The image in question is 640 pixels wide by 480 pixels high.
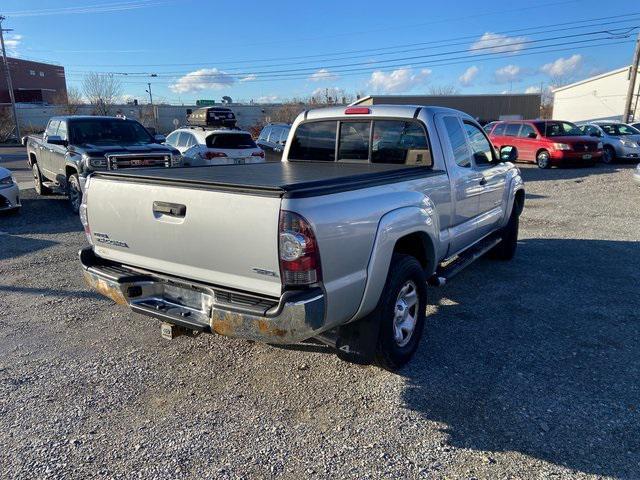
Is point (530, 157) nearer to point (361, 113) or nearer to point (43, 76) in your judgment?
point (361, 113)

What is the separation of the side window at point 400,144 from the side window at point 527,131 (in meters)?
16.0

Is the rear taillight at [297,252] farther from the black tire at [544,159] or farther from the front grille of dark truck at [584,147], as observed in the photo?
the front grille of dark truck at [584,147]

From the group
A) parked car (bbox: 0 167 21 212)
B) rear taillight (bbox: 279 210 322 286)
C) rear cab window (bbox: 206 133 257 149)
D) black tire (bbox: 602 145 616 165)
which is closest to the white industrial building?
black tire (bbox: 602 145 616 165)

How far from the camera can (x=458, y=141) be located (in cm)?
493

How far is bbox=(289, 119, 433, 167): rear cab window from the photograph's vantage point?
4.61 meters

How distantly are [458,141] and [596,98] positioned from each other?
48.1 metres

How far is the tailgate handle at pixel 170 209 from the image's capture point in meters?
3.10

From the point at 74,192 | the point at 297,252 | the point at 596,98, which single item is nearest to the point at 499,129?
the point at 74,192

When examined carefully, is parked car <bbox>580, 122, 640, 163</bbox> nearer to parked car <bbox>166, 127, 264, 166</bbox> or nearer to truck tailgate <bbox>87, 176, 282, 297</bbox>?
parked car <bbox>166, 127, 264, 166</bbox>

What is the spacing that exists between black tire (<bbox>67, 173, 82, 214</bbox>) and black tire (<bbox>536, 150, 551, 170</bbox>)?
619 inches

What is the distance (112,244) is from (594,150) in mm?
18783

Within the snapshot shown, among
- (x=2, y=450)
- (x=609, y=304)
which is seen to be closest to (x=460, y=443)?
(x=2, y=450)

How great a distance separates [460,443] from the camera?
9.50ft

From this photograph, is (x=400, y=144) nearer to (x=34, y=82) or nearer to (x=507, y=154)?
(x=507, y=154)
